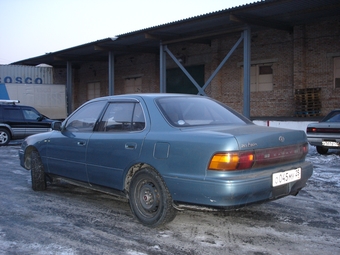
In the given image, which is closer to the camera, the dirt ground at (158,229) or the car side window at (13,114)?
the dirt ground at (158,229)

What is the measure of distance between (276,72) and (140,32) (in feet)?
21.6

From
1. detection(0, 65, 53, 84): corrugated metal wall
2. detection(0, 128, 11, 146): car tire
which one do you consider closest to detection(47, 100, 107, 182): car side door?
detection(0, 128, 11, 146): car tire

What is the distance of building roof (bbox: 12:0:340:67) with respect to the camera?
1334cm

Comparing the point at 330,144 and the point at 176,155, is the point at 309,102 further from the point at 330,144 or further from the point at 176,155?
the point at 176,155

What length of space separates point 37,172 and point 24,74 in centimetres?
1963

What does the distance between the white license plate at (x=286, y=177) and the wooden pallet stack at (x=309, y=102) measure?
13.4m

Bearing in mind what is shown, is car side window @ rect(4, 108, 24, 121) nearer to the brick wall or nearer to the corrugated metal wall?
the brick wall

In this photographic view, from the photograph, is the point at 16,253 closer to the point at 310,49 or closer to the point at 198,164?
the point at 198,164

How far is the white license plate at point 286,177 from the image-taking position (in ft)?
12.8

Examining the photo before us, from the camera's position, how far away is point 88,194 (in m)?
5.89

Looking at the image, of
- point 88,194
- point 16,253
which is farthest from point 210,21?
point 16,253

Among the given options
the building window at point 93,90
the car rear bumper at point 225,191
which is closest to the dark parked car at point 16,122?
the car rear bumper at point 225,191

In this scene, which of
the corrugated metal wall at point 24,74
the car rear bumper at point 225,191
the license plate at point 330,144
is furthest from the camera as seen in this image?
the corrugated metal wall at point 24,74

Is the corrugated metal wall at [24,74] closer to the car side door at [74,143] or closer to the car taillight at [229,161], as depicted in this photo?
the car side door at [74,143]
